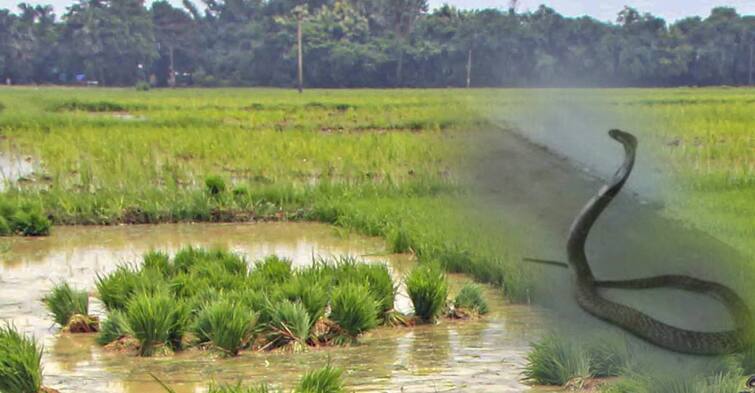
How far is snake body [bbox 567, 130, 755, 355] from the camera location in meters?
2.80

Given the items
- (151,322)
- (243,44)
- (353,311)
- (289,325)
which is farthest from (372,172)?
(243,44)

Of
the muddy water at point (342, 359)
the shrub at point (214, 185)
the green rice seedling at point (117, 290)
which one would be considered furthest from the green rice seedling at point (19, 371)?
the shrub at point (214, 185)

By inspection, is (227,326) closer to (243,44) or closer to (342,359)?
(342,359)

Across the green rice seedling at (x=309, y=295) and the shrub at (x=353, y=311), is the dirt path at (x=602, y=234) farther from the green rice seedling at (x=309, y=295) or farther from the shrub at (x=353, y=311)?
the green rice seedling at (x=309, y=295)

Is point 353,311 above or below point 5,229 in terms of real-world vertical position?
above

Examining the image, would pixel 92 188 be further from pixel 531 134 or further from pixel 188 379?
pixel 531 134

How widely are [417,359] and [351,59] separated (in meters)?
44.3

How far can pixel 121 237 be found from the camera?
373 inches

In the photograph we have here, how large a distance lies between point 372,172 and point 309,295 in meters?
7.57

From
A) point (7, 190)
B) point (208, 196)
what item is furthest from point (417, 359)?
point (7, 190)

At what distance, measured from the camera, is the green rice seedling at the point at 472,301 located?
5.86 metres

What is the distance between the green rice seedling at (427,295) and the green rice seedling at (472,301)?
124mm

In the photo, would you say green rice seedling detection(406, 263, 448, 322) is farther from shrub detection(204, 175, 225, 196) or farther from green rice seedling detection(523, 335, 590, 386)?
shrub detection(204, 175, 225, 196)

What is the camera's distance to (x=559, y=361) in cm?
399
